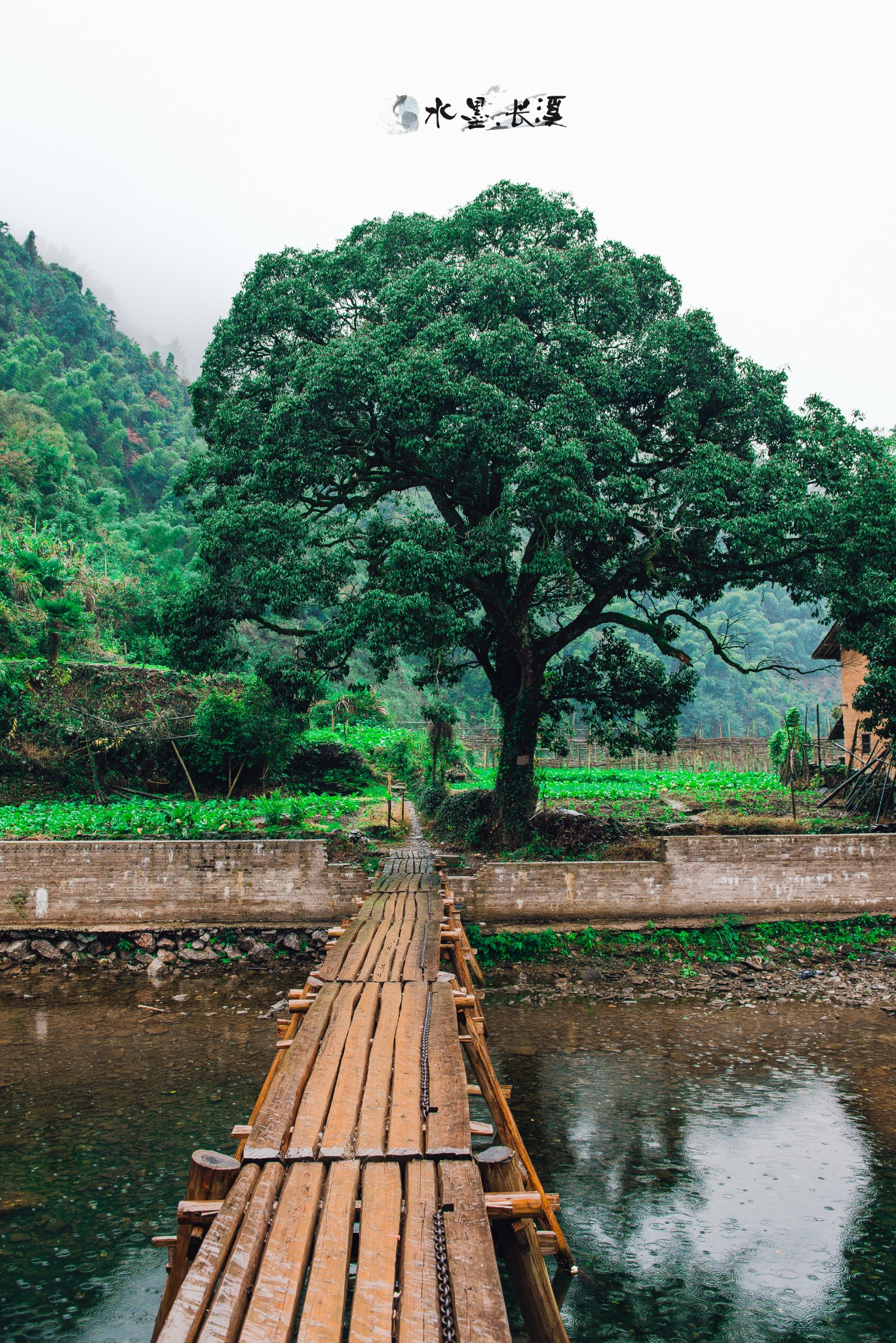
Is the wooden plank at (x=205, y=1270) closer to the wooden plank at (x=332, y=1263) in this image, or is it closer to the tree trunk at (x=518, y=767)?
the wooden plank at (x=332, y=1263)

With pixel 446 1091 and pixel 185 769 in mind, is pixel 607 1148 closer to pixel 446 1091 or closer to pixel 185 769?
pixel 446 1091

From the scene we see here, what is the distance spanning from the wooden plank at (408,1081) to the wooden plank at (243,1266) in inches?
22.9

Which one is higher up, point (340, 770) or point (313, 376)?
point (313, 376)

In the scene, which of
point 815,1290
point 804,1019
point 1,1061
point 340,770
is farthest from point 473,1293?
point 340,770

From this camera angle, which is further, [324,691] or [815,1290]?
[324,691]

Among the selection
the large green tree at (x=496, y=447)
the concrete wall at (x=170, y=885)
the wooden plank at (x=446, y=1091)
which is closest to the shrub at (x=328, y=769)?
the large green tree at (x=496, y=447)

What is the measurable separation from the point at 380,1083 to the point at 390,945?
3.32 meters

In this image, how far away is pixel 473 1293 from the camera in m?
2.91

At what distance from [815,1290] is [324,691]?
1247 cm

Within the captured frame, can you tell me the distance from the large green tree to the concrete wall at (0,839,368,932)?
3536 millimetres

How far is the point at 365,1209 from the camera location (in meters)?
3.45

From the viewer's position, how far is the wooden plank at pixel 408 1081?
3.98 metres

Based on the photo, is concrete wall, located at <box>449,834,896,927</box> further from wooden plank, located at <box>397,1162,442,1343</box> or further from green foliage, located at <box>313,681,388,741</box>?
green foliage, located at <box>313,681,388,741</box>

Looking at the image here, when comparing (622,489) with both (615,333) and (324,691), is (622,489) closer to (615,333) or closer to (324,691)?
(615,333)
